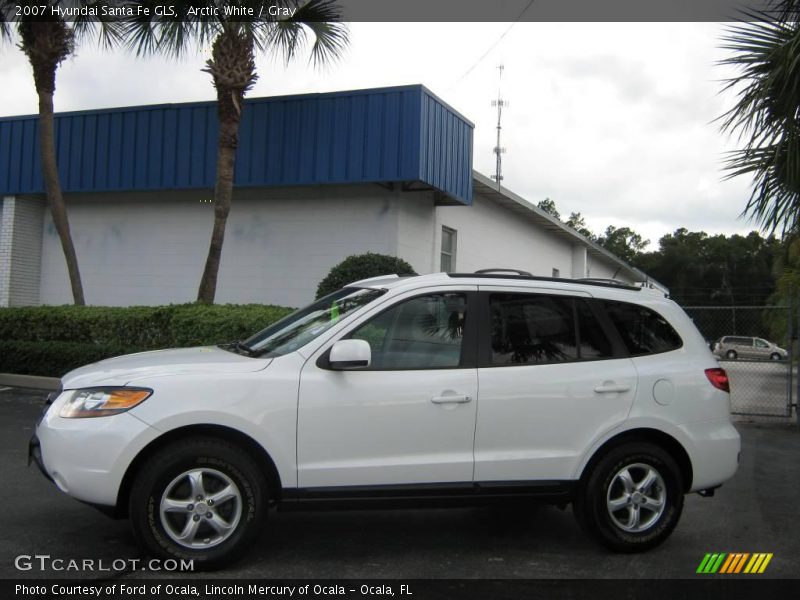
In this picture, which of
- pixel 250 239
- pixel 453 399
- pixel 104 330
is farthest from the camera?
pixel 250 239

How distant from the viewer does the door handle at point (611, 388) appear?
16.3 feet

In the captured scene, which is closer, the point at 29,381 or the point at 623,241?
the point at 29,381

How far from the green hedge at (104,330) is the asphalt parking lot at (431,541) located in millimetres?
5137

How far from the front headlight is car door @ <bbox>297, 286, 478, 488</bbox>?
0.94 metres

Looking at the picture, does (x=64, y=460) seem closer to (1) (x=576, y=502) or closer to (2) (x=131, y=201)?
(1) (x=576, y=502)

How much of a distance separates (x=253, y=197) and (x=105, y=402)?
1137cm

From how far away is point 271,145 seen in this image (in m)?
14.5

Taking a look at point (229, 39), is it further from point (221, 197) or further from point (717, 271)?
point (717, 271)

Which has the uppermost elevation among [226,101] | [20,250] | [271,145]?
[226,101]

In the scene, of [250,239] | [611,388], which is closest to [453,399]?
[611,388]

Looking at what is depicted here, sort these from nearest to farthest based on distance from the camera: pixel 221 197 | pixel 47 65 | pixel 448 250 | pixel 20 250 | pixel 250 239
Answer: pixel 221 197 → pixel 47 65 → pixel 250 239 → pixel 448 250 → pixel 20 250

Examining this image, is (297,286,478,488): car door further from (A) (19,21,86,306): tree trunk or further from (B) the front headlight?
(A) (19,21,86,306): tree trunk

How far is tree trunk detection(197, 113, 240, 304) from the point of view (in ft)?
43.1

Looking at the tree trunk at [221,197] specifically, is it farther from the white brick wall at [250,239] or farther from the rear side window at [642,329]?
the rear side window at [642,329]
